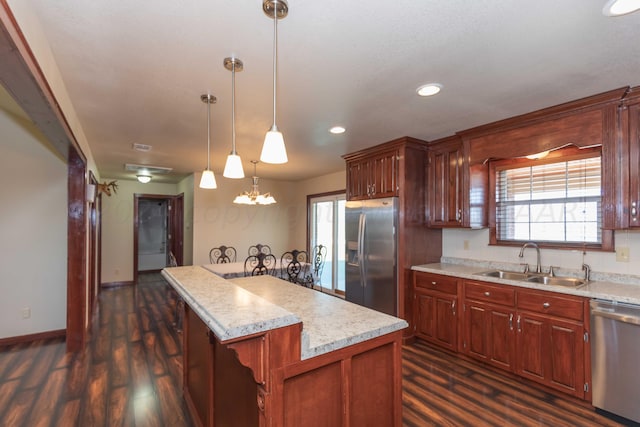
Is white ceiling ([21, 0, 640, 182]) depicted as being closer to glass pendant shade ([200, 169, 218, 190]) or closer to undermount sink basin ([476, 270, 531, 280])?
glass pendant shade ([200, 169, 218, 190])

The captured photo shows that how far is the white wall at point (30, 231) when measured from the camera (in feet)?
11.7

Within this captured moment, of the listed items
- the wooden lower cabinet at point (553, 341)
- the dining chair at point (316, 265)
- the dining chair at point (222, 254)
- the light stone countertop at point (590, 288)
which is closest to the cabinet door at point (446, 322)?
the light stone countertop at point (590, 288)

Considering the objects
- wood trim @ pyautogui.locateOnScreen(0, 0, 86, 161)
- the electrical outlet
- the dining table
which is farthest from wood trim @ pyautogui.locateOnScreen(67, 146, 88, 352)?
the electrical outlet

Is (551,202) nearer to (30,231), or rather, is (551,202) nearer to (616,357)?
(616,357)

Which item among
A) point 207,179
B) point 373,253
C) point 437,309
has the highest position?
point 207,179

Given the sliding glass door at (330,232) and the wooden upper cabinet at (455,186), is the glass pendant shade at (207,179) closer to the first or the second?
the wooden upper cabinet at (455,186)

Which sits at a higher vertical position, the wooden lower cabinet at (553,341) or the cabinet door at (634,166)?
the cabinet door at (634,166)

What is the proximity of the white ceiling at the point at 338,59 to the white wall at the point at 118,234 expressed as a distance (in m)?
4.33

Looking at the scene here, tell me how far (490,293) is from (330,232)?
3699mm

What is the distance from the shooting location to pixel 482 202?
3.50m

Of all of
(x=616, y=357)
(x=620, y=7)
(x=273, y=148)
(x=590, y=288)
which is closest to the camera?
(x=620, y=7)

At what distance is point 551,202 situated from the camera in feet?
10.2

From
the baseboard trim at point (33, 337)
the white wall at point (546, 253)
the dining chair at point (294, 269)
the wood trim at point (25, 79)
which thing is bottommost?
the baseboard trim at point (33, 337)

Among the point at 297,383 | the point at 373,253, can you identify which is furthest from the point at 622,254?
the point at 297,383
